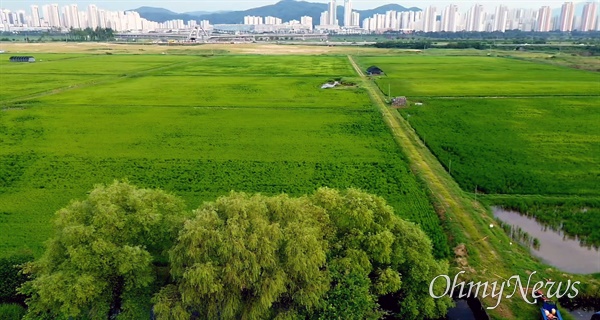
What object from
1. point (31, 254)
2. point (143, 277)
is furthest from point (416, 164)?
point (31, 254)

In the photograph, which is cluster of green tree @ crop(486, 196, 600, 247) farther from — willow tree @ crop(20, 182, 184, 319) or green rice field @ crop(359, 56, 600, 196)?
willow tree @ crop(20, 182, 184, 319)

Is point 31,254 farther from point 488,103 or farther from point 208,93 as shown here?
point 488,103

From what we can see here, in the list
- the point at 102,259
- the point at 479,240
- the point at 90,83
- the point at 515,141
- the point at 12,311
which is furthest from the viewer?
the point at 90,83

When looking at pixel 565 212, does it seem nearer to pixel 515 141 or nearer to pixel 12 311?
pixel 515 141

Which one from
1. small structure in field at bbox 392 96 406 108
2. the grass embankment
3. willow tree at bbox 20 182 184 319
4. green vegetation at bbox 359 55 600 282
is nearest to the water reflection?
green vegetation at bbox 359 55 600 282

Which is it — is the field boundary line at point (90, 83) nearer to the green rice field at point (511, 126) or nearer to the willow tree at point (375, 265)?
the green rice field at point (511, 126)

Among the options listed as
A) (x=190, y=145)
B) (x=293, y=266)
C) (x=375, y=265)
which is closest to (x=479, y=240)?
(x=375, y=265)

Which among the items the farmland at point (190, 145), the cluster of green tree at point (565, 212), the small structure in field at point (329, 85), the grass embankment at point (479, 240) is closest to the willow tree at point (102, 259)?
the farmland at point (190, 145)
